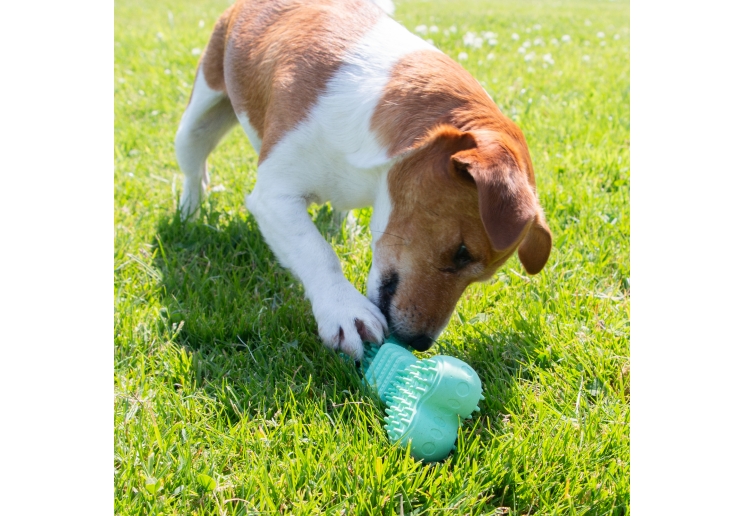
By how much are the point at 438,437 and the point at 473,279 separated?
0.75 meters

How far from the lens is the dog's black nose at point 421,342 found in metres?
2.77

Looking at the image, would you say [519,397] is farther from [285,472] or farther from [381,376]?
[285,472]

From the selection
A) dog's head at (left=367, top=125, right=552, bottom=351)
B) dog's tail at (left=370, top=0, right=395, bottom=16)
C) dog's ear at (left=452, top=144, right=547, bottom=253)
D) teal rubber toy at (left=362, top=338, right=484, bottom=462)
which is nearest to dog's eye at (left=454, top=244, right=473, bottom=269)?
dog's head at (left=367, top=125, right=552, bottom=351)

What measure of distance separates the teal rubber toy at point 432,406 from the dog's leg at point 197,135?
8.11 ft

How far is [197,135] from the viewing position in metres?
4.44

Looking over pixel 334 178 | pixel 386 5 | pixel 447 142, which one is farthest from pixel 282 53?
pixel 447 142

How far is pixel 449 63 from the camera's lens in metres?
3.17

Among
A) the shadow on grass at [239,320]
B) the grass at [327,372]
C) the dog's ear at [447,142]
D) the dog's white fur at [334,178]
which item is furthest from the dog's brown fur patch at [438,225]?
the shadow on grass at [239,320]

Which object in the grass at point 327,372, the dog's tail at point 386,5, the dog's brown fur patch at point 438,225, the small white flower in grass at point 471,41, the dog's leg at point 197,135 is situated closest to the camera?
the grass at point 327,372

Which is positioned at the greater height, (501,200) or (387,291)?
(501,200)

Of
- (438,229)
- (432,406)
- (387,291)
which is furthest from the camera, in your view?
(387,291)

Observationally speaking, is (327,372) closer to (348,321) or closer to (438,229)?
(348,321)

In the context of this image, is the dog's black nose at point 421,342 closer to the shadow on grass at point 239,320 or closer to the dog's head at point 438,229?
the dog's head at point 438,229

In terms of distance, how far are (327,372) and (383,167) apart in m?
0.88
